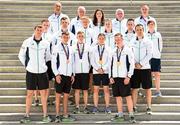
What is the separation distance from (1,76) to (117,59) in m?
3.01

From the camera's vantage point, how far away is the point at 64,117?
30.2 ft

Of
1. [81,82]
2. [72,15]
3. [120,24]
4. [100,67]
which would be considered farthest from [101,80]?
[72,15]

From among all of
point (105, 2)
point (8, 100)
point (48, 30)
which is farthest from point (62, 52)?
point (105, 2)

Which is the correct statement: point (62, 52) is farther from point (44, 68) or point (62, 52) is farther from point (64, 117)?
point (64, 117)

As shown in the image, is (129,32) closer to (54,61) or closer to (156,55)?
(156,55)

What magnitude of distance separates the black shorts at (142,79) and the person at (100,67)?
1.78 feet

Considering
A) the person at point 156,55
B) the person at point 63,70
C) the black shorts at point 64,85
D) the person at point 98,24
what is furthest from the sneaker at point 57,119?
the person at point 156,55

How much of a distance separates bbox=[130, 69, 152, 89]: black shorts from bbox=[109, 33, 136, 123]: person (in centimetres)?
31

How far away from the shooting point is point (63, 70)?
913 centimetres

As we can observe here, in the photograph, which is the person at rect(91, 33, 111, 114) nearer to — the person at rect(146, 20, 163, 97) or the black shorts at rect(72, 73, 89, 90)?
the black shorts at rect(72, 73, 89, 90)

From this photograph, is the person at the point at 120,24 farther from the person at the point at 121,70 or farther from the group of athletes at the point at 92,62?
the person at the point at 121,70

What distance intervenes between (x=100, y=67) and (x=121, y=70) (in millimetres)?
540

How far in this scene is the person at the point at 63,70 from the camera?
30.0 ft

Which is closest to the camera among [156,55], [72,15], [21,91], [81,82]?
[81,82]
